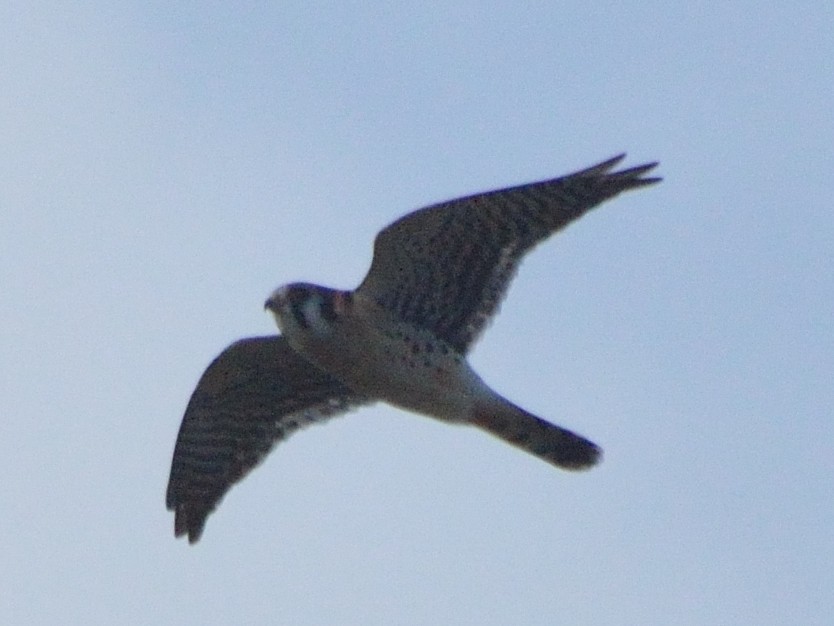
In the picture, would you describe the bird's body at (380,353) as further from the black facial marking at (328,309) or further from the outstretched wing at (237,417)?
the outstretched wing at (237,417)

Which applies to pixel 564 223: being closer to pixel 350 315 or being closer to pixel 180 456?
pixel 350 315

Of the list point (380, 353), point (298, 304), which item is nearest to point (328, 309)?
point (298, 304)

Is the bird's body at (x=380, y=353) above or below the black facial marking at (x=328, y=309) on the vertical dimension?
below

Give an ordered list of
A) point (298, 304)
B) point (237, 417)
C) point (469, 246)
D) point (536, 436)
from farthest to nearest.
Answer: point (237, 417) → point (536, 436) → point (298, 304) → point (469, 246)

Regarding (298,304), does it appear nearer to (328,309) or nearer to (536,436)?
(328,309)

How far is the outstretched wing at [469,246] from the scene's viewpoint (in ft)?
39.0

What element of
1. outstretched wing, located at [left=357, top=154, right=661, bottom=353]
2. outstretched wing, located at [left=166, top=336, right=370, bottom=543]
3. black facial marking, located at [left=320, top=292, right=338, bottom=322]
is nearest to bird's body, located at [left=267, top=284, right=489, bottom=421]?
black facial marking, located at [left=320, top=292, right=338, bottom=322]

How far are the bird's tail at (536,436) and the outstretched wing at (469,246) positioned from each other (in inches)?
16.3

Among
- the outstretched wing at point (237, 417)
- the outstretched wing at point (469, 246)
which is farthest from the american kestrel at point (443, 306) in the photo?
the outstretched wing at point (237, 417)

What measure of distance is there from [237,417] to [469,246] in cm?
220

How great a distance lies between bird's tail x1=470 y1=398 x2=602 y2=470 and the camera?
12398 millimetres

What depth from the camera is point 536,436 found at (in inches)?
496

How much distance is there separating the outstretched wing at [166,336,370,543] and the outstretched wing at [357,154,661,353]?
1.11 meters

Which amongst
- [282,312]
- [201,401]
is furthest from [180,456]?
[282,312]
